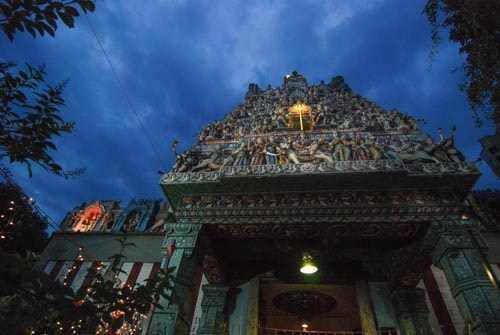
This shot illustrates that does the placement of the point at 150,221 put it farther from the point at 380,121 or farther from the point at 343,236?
the point at 380,121

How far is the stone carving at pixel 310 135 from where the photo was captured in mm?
7496

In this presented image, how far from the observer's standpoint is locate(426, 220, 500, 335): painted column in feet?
15.5

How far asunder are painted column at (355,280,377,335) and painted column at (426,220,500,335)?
3.37 m

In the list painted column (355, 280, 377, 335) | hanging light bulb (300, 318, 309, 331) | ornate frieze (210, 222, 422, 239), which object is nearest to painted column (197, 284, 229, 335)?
ornate frieze (210, 222, 422, 239)

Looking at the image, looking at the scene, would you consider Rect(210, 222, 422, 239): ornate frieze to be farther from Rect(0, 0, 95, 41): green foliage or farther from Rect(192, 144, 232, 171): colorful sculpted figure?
Rect(0, 0, 95, 41): green foliage

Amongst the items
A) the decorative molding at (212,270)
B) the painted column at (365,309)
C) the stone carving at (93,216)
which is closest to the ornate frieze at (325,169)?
the decorative molding at (212,270)

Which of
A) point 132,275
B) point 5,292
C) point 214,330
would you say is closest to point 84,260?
point 132,275

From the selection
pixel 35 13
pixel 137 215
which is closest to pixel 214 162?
pixel 35 13

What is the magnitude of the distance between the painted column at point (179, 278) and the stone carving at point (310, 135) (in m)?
1.95

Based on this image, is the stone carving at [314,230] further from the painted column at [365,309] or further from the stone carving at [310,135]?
the painted column at [365,309]

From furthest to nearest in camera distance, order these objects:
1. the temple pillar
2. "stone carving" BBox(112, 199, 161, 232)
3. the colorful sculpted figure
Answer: "stone carving" BBox(112, 199, 161, 232), the colorful sculpted figure, the temple pillar

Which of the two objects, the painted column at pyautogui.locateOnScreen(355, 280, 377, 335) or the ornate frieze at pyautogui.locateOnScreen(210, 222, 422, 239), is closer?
the ornate frieze at pyautogui.locateOnScreen(210, 222, 422, 239)

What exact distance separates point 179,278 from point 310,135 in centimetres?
599

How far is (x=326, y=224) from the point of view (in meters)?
6.59
